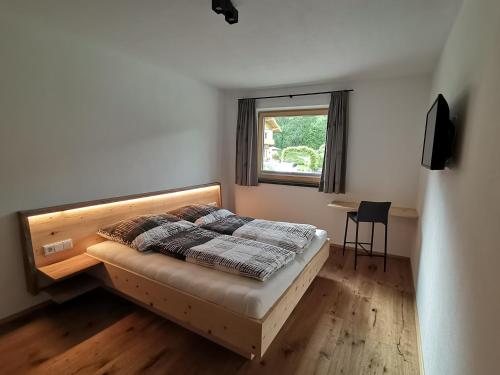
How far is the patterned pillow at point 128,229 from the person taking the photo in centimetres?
243

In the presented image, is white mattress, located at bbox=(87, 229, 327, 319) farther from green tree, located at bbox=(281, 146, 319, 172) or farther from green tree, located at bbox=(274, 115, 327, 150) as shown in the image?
green tree, located at bbox=(274, 115, 327, 150)

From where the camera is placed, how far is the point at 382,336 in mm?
1957

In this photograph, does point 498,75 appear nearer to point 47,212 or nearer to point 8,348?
point 47,212

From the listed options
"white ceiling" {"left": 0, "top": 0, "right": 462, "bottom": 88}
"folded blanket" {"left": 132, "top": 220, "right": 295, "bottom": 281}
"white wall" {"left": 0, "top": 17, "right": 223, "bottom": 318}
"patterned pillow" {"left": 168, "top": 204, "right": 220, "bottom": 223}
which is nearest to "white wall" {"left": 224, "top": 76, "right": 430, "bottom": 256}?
"white ceiling" {"left": 0, "top": 0, "right": 462, "bottom": 88}

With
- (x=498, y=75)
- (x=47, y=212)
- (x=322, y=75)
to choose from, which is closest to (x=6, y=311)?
(x=47, y=212)

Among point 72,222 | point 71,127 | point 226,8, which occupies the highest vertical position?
point 226,8

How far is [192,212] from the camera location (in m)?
3.25

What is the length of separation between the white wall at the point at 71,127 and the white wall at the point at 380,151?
190cm

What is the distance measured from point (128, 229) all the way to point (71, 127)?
108 centimetres

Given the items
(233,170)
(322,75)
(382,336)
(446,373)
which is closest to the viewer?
(446,373)

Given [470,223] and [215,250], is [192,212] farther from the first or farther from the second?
[470,223]

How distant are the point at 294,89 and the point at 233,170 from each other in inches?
65.6

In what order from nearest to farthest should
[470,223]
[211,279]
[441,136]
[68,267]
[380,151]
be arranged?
1. [470,223]
2. [441,136]
3. [211,279]
4. [68,267]
5. [380,151]

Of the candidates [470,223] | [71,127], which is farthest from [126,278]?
[470,223]
